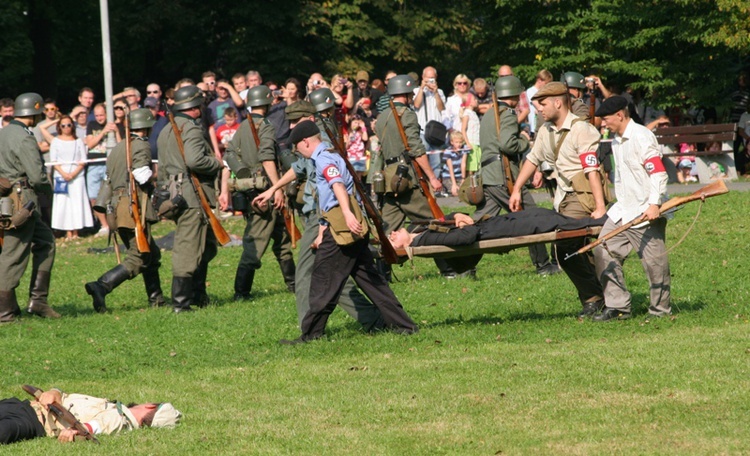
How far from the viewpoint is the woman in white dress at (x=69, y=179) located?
2186cm

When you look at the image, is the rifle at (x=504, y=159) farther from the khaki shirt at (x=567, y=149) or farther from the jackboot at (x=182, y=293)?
the jackboot at (x=182, y=293)

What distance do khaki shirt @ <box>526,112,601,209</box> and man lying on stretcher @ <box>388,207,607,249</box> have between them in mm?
786

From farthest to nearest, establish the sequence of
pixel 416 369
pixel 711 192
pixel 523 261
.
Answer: pixel 523 261, pixel 711 192, pixel 416 369

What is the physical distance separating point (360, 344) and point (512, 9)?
20.8m

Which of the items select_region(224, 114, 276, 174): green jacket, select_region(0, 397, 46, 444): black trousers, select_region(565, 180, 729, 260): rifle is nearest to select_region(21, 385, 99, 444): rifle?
Result: select_region(0, 397, 46, 444): black trousers

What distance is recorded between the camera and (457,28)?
37.0m

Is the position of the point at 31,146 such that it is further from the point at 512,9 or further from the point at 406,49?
the point at 406,49

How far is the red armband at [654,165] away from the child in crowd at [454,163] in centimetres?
1200

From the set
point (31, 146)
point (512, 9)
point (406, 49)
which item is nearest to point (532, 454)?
point (31, 146)

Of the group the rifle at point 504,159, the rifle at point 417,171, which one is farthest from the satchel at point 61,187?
the rifle at point 504,159

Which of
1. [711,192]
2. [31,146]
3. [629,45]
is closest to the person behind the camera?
[711,192]

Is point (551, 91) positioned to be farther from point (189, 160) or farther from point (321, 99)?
point (189, 160)

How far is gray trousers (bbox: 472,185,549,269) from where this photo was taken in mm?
15031

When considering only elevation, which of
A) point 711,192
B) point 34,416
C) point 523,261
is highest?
point 711,192
